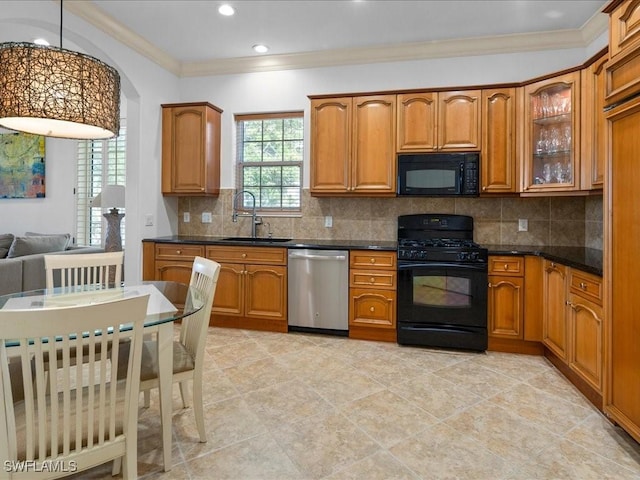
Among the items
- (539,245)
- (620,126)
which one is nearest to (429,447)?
(620,126)

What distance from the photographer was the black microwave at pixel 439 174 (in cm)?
360

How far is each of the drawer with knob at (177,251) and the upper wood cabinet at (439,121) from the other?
227 cm

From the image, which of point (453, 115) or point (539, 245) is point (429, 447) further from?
point (453, 115)

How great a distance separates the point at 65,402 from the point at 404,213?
342 centimetres

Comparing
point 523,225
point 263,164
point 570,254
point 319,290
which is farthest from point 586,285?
point 263,164

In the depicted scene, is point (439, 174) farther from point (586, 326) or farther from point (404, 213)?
point (586, 326)

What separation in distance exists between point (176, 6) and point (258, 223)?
2203mm

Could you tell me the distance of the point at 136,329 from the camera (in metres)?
1.32

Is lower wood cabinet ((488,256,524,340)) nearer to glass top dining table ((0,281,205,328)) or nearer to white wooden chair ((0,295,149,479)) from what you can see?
glass top dining table ((0,281,205,328))

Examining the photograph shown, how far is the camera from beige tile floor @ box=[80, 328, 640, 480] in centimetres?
181

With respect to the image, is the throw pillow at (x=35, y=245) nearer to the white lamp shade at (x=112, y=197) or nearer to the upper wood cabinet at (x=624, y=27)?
the white lamp shade at (x=112, y=197)

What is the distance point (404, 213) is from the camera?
408cm

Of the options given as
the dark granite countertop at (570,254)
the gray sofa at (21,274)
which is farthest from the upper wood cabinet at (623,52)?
the gray sofa at (21,274)

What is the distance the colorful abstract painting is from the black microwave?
5.31m
